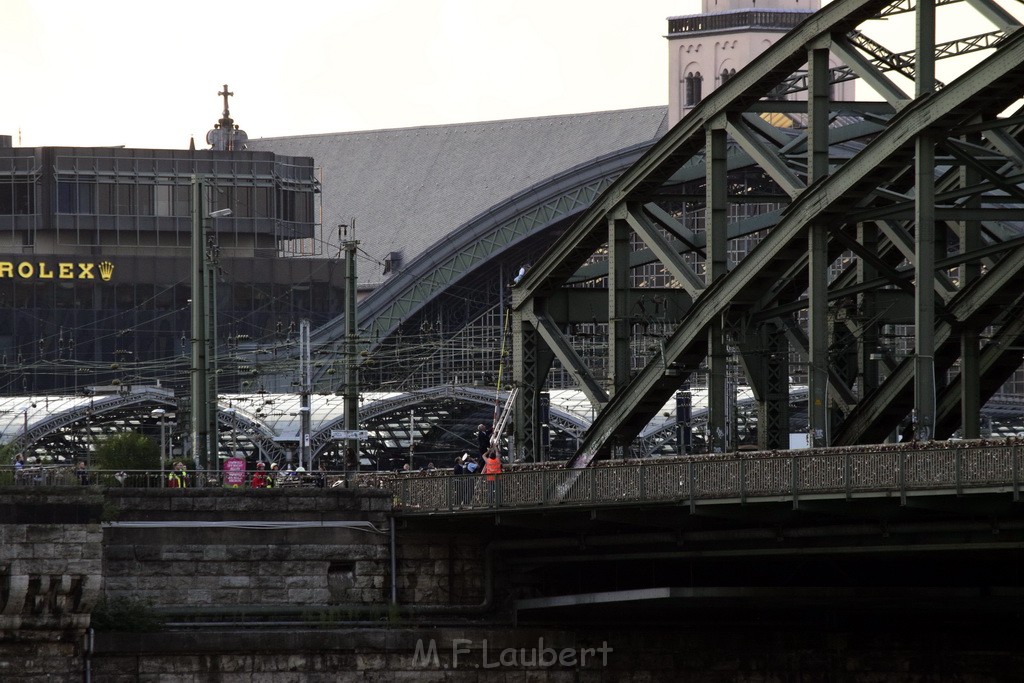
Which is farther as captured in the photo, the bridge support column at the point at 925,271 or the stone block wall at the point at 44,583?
the stone block wall at the point at 44,583

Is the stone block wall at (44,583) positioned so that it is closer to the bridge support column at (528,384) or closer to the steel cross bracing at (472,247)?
the bridge support column at (528,384)

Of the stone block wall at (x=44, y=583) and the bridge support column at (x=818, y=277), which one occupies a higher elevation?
the bridge support column at (x=818, y=277)

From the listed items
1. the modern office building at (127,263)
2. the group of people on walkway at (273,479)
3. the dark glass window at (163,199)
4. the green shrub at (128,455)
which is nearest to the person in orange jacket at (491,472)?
the group of people on walkway at (273,479)

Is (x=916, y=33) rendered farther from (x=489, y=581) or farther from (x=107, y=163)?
(x=107, y=163)

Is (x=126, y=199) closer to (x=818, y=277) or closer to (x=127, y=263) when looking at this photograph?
(x=127, y=263)

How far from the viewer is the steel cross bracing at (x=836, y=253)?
1866 inches

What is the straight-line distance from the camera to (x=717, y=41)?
509 feet

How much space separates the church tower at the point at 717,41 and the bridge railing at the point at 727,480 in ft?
332

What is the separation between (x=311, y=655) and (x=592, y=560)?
638 cm

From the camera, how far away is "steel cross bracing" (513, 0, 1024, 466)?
156 ft

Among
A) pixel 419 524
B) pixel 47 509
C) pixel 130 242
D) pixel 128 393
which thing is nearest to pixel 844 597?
pixel 419 524

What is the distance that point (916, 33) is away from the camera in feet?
154

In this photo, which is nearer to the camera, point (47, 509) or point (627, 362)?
point (47, 509)

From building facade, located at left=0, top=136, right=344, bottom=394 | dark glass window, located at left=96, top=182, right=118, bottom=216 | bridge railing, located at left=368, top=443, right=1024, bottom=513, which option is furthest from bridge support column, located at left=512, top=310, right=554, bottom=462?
dark glass window, located at left=96, top=182, right=118, bottom=216
